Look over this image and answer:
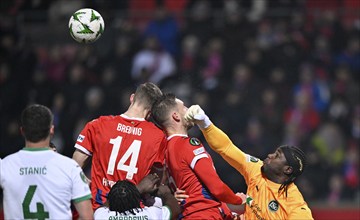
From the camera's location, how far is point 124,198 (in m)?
6.54

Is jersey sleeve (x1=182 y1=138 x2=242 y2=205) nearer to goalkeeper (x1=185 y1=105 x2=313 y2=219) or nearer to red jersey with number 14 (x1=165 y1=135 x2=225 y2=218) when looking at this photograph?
red jersey with number 14 (x1=165 y1=135 x2=225 y2=218)

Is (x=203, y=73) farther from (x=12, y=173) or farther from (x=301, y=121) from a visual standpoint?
(x=12, y=173)

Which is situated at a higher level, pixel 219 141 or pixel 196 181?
pixel 219 141

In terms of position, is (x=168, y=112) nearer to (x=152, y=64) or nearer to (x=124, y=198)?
(x=124, y=198)

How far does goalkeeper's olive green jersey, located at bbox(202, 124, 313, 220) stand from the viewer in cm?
700

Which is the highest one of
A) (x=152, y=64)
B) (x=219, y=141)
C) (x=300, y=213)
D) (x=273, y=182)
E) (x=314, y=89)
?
(x=152, y=64)

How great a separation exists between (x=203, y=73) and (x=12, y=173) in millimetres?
8451

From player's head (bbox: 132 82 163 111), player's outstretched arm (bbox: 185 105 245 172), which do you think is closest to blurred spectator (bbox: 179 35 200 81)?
player's head (bbox: 132 82 163 111)

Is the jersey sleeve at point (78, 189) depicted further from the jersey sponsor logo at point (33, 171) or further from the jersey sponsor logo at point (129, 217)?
the jersey sponsor logo at point (129, 217)

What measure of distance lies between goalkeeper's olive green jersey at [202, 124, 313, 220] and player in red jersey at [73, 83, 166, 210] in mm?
514

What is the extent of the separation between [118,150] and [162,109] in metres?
0.59

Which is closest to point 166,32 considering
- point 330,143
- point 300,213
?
point 330,143

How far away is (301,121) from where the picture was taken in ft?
46.3

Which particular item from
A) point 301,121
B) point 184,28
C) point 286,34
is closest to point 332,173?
point 301,121
